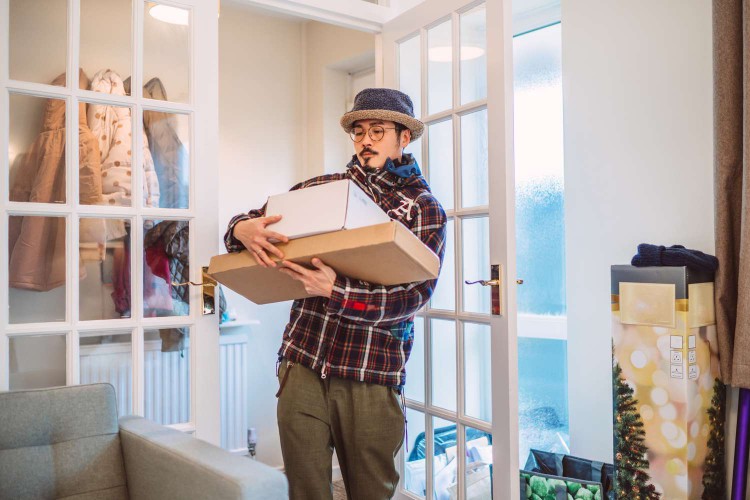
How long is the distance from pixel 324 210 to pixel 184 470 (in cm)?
63

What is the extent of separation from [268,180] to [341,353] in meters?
1.97

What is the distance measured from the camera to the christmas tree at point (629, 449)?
6.63 ft

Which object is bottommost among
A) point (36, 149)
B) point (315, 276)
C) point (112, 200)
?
point (315, 276)

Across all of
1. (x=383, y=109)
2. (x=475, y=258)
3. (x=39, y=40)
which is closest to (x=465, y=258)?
(x=475, y=258)

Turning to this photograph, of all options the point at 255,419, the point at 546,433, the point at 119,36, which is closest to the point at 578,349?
the point at 546,433

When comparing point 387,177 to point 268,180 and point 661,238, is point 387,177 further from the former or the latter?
point 268,180

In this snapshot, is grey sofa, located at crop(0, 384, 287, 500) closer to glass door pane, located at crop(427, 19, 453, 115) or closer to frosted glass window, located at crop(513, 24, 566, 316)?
glass door pane, located at crop(427, 19, 453, 115)

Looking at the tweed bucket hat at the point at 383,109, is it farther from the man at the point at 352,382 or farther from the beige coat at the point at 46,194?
the beige coat at the point at 46,194

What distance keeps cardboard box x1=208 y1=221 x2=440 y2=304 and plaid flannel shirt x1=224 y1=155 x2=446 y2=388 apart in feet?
0.22

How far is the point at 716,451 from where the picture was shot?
1999 millimetres

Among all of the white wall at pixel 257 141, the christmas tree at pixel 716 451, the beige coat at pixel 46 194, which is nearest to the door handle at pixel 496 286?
the christmas tree at pixel 716 451

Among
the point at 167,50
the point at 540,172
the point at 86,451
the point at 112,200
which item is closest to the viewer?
the point at 86,451

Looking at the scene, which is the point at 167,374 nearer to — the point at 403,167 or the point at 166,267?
the point at 166,267

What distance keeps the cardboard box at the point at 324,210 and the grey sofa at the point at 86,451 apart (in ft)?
1.69
